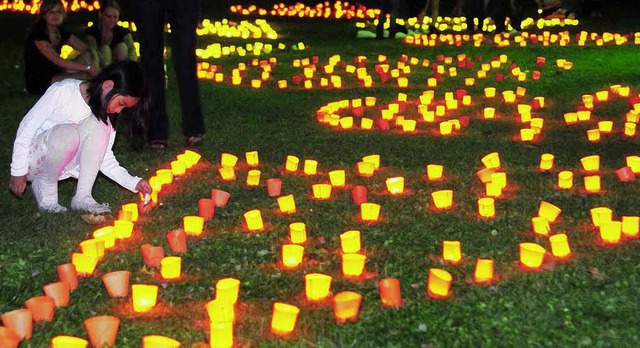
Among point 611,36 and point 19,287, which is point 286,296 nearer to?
point 19,287

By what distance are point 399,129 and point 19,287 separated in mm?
5016

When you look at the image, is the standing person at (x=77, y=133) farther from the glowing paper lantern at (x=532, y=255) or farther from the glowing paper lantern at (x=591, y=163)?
the glowing paper lantern at (x=591, y=163)

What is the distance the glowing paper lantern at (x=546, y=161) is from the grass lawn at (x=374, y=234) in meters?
0.06

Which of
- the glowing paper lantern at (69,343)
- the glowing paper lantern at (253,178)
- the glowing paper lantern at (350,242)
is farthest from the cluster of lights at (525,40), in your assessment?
the glowing paper lantern at (69,343)

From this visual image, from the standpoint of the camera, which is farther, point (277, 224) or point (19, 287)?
point (277, 224)

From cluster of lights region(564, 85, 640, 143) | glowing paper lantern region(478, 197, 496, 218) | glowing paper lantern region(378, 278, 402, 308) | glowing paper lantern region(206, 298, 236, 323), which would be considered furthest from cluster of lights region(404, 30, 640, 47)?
glowing paper lantern region(206, 298, 236, 323)

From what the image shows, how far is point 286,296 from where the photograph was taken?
181 inches

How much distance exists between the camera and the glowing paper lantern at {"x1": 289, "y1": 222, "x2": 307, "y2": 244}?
5.34m

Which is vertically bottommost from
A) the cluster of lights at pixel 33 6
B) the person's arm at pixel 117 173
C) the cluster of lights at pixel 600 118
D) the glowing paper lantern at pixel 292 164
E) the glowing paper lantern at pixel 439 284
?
the cluster of lights at pixel 33 6

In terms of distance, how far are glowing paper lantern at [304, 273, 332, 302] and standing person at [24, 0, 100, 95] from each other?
6.63m

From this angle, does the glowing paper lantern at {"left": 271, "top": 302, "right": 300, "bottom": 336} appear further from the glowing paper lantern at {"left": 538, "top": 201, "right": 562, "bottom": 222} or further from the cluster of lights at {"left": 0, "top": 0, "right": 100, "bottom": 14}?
the cluster of lights at {"left": 0, "top": 0, "right": 100, "bottom": 14}

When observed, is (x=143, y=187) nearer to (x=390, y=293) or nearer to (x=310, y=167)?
(x=310, y=167)

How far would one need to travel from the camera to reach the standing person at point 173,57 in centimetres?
792

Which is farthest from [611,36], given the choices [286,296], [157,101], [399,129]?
[286,296]
